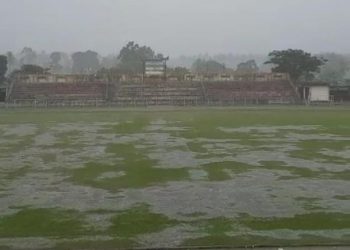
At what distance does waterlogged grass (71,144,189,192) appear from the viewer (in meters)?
13.9

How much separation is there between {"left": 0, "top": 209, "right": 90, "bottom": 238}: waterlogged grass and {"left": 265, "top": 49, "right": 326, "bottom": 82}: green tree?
68377 millimetres

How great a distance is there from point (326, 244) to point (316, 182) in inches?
221

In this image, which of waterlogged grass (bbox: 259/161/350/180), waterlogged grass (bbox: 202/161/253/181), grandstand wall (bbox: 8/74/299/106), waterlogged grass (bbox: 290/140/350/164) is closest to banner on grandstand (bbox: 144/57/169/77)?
grandstand wall (bbox: 8/74/299/106)

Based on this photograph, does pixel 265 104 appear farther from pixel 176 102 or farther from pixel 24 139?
pixel 24 139

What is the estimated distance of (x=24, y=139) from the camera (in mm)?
25438

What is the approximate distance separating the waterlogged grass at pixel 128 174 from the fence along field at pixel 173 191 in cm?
3

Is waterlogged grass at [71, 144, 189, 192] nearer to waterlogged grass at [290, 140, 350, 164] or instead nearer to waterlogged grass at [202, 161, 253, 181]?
waterlogged grass at [202, 161, 253, 181]

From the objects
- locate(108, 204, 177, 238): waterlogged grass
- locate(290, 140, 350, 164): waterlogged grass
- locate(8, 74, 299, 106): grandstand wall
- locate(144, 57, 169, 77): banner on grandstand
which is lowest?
locate(108, 204, 177, 238): waterlogged grass

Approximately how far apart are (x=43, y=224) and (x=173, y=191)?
3.78 metres

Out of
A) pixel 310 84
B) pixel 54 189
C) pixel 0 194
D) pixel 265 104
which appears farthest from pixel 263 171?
pixel 310 84

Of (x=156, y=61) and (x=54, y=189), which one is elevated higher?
(x=156, y=61)

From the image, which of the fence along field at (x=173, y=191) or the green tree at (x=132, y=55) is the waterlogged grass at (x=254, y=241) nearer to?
the fence along field at (x=173, y=191)

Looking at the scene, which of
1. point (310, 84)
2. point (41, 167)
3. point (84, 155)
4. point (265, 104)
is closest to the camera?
point (41, 167)

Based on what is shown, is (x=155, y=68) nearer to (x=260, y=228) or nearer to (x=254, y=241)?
(x=260, y=228)
